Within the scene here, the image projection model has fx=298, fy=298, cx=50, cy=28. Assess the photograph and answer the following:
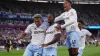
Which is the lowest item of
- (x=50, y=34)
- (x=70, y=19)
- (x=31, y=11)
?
(x=31, y=11)

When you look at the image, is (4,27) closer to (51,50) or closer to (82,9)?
(82,9)

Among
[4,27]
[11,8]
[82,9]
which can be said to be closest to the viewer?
[4,27]

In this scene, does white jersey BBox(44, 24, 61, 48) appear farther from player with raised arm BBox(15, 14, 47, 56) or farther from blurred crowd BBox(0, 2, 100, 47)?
blurred crowd BBox(0, 2, 100, 47)

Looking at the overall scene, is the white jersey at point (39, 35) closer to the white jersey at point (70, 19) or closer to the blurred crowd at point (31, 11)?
the white jersey at point (70, 19)

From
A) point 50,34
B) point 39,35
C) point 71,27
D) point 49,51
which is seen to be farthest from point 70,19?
point 49,51

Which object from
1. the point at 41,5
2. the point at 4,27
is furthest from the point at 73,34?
the point at 41,5

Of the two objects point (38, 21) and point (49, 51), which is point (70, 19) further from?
point (49, 51)

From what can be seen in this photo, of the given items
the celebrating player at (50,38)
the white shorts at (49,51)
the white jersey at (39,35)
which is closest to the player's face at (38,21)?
the white jersey at (39,35)

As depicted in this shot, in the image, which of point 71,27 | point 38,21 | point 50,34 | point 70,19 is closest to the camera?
point 50,34

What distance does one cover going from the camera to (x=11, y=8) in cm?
6419

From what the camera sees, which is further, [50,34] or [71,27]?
[71,27]

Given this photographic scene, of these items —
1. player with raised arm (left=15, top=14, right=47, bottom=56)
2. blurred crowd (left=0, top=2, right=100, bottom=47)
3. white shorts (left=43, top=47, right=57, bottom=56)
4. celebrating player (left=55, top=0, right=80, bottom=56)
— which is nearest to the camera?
white shorts (left=43, top=47, right=57, bottom=56)

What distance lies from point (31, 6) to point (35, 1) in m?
1.48

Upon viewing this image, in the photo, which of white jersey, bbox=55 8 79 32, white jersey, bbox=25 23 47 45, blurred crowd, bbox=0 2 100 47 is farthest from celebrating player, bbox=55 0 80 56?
blurred crowd, bbox=0 2 100 47
